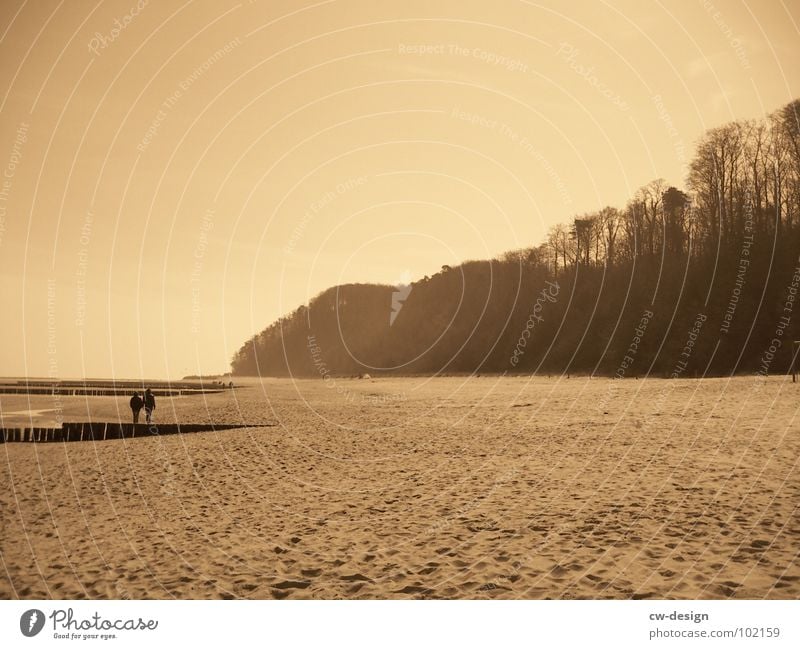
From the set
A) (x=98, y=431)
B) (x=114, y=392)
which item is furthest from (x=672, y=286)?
(x=114, y=392)

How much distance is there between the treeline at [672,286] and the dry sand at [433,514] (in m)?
27.9

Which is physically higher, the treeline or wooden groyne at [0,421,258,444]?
the treeline

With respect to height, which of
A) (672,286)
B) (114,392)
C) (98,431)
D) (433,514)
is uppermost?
(672,286)

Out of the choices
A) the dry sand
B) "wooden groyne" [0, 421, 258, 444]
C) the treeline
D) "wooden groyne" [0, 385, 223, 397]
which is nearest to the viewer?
the dry sand

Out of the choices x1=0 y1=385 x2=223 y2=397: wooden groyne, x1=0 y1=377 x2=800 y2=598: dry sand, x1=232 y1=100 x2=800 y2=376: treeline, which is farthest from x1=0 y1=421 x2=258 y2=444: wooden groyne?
x1=0 y1=385 x2=223 y2=397: wooden groyne

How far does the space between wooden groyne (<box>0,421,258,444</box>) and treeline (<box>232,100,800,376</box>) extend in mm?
33769

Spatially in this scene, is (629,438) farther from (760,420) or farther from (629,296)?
(629,296)

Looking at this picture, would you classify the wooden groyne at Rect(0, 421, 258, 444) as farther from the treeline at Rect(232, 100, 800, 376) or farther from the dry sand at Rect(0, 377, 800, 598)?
the treeline at Rect(232, 100, 800, 376)

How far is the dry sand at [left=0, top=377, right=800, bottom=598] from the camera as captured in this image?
8.72 m

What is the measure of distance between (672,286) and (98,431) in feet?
197

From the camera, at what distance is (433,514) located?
1210 centimetres

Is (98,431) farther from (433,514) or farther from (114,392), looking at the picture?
(114,392)

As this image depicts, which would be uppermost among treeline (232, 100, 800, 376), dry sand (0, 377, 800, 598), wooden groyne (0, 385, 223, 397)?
treeline (232, 100, 800, 376)
